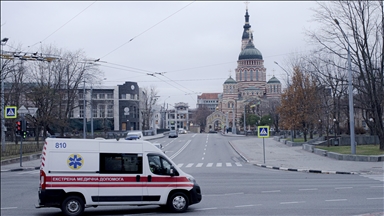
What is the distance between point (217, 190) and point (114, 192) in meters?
6.36

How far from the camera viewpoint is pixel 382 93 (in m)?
38.6

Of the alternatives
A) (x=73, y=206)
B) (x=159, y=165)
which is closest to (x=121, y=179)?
(x=159, y=165)

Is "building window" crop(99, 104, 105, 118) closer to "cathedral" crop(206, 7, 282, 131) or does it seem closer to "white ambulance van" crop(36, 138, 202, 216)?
"cathedral" crop(206, 7, 282, 131)

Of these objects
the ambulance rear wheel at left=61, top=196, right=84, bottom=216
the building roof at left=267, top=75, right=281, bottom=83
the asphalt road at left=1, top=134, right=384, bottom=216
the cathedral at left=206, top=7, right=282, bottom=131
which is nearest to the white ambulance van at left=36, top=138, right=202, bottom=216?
the ambulance rear wheel at left=61, top=196, right=84, bottom=216

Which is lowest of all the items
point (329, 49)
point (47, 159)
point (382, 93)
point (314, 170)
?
point (314, 170)

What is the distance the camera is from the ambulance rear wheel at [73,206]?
42.7 feet

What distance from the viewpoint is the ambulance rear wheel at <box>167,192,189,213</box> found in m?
13.7

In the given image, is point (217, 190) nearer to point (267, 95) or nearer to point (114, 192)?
point (114, 192)

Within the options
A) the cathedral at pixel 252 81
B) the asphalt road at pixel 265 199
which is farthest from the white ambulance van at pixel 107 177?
the cathedral at pixel 252 81

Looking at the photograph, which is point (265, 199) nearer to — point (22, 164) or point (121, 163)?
point (121, 163)

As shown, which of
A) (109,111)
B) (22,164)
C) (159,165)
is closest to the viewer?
(159,165)

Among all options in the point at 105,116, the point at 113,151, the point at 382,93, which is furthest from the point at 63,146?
the point at 105,116

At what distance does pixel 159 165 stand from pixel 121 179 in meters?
1.25

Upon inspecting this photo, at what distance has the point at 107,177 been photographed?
13.4m
